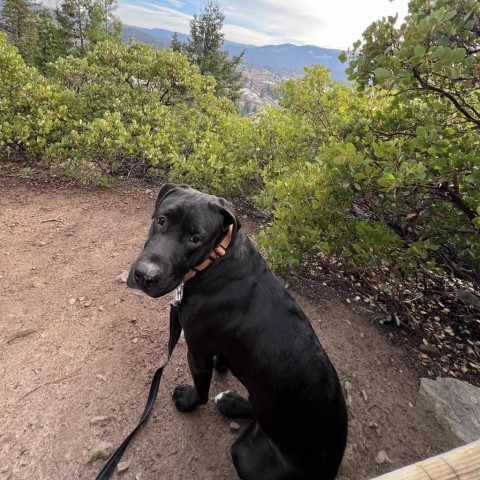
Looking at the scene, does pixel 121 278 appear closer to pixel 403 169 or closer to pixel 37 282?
pixel 37 282

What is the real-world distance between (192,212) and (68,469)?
217cm

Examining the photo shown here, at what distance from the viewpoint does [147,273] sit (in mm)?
2094

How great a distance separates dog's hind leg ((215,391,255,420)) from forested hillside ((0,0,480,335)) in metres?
1.57

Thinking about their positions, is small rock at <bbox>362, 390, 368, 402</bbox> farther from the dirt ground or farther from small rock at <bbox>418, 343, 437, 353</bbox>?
small rock at <bbox>418, 343, 437, 353</bbox>

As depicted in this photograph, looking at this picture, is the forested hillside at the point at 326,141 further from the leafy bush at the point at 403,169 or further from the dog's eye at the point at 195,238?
the dog's eye at the point at 195,238

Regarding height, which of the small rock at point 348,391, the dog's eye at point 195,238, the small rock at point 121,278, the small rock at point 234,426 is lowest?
the small rock at point 121,278

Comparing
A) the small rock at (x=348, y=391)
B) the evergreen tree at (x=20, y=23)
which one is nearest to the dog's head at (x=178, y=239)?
the small rock at (x=348, y=391)

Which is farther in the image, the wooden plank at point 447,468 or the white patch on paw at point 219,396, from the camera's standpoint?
the white patch on paw at point 219,396

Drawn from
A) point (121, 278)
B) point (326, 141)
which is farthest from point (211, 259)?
point (326, 141)

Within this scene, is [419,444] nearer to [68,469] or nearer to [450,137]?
[450,137]

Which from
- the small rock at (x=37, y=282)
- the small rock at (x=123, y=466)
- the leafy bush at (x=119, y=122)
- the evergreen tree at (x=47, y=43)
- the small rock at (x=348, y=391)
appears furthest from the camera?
the evergreen tree at (x=47, y=43)

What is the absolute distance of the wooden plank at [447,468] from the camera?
2.77ft

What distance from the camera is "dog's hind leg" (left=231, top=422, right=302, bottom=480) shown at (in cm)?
214

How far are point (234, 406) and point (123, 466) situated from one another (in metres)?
0.98
